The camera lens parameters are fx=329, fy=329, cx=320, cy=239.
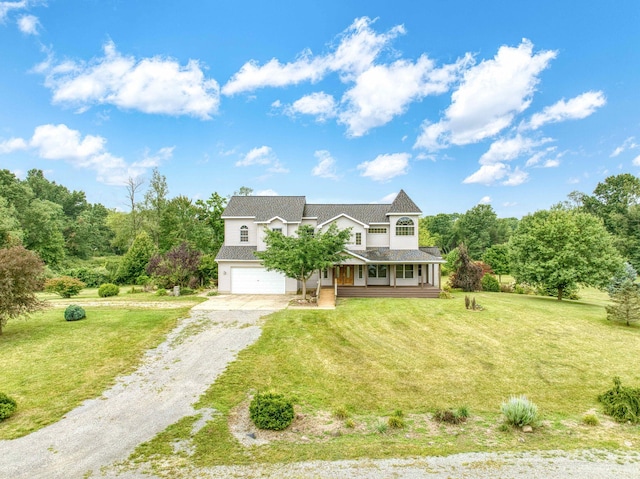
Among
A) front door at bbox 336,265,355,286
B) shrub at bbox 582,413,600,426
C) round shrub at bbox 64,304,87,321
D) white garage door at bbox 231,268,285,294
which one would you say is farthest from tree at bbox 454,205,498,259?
round shrub at bbox 64,304,87,321

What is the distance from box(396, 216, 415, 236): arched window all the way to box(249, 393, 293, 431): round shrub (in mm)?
23094

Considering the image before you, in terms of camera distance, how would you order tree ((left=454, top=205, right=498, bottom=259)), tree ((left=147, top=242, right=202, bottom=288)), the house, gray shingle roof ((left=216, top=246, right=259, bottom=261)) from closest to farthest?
1. the house
2. tree ((left=147, top=242, right=202, bottom=288))
3. gray shingle roof ((left=216, top=246, right=259, bottom=261))
4. tree ((left=454, top=205, right=498, bottom=259))

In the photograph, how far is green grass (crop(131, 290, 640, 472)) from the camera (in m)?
7.97

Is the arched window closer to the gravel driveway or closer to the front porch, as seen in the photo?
the front porch

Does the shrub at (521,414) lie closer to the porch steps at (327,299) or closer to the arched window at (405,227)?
the porch steps at (327,299)

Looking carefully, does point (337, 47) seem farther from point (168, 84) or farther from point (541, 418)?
point (541, 418)

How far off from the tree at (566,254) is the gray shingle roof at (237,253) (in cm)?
2198

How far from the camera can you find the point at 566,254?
23.9 meters

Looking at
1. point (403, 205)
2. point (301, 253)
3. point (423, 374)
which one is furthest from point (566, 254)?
point (301, 253)

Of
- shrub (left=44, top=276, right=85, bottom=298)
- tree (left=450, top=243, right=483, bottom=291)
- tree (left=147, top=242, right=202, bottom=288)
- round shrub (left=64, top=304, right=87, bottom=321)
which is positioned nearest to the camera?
round shrub (left=64, top=304, right=87, bottom=321)

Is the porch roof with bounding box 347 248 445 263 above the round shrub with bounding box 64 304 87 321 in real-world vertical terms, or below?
above

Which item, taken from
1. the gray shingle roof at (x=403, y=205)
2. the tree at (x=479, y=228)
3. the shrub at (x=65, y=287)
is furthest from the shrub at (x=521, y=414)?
the tree at (x=479, y=228)

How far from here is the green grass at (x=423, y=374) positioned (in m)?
7.97

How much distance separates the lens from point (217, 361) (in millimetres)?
13273
